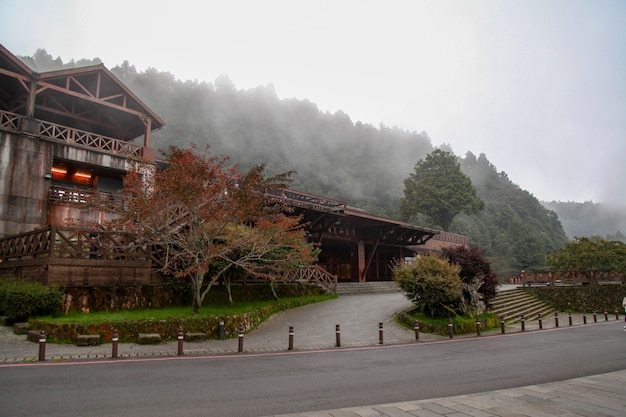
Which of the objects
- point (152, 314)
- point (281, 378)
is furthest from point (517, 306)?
point (152, 314)

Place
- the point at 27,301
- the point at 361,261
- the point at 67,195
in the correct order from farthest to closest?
1. the point at 361,261
2. the point at 67,195
3. the point at 27,301

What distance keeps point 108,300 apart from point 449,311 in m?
13.8

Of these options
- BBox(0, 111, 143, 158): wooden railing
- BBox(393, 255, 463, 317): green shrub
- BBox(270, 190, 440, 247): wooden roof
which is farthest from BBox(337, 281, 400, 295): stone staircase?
BBox(0, 111, 143, 158): wooden railing

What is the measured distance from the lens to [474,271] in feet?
60.3

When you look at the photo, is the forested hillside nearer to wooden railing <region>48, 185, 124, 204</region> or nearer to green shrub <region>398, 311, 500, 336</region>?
wooden railing <region>48, 185, 124, 204</region>

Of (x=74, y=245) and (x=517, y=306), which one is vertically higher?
(x=74, y=245)

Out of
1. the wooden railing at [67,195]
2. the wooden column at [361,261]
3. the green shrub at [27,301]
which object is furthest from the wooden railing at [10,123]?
the wooden column at [361,261]

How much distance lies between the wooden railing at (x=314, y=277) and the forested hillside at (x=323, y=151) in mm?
37047

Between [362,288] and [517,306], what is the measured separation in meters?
10.0

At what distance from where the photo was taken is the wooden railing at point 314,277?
2297 centimetres

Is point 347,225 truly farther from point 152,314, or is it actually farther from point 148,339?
point 148,339

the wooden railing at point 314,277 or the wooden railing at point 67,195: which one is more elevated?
the wooden railing at point 67,195

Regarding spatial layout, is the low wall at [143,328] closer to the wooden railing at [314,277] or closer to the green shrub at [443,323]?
the green shrub at [443,323]

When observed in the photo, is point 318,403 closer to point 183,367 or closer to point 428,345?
point 183,367
